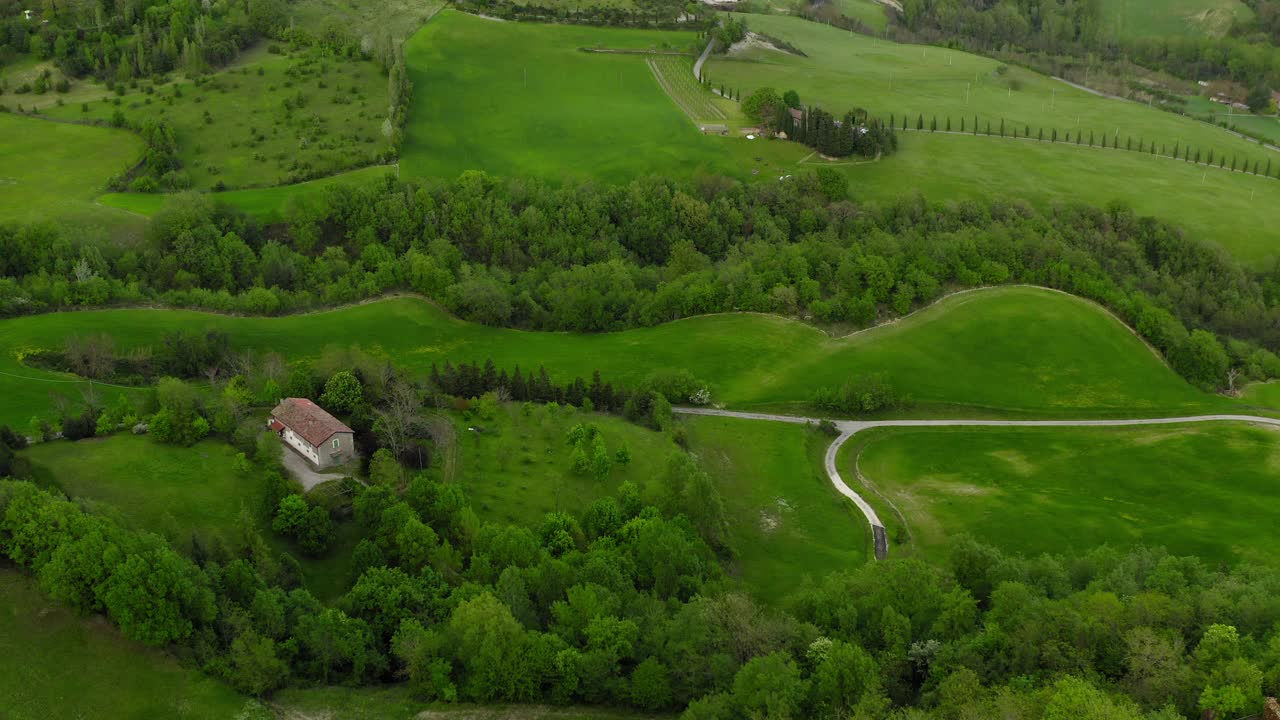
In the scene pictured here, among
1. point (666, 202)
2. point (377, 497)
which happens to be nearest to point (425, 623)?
point (377, 497)

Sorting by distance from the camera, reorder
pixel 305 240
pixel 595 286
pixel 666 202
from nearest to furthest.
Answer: pixel 595 286 → pixel 305 240 → pixel 666 202

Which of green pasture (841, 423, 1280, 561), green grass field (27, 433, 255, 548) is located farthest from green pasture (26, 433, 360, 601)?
green pasture (841, 423, 1280, 561)

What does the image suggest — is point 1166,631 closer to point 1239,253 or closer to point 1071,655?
point 1071,655

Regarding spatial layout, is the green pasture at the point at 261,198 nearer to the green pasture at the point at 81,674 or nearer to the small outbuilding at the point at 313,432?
the small outbuilding at the point at 313,432

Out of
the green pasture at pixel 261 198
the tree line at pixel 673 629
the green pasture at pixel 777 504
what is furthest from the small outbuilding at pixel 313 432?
the green pasture at pixel 261 198

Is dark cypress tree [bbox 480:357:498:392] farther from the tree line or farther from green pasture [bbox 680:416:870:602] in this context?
the tree line
